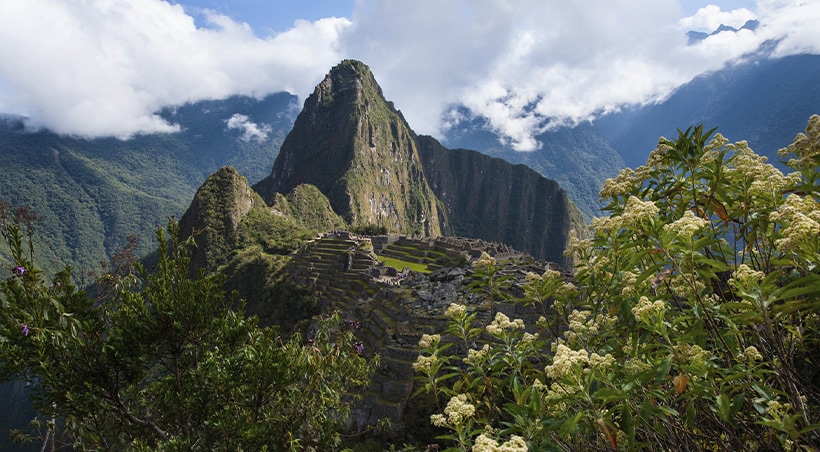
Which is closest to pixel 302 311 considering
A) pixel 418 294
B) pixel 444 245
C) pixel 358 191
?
pixel 444 245

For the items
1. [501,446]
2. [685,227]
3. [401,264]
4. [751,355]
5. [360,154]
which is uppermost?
[360,154]

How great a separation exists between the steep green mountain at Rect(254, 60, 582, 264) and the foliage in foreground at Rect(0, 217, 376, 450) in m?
124

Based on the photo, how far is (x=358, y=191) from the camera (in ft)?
451

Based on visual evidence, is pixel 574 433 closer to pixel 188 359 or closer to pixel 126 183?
pixel 188 359

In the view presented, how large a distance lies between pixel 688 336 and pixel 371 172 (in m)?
153

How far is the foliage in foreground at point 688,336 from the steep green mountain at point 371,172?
12622cm

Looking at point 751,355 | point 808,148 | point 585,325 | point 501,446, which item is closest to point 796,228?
point 751,355

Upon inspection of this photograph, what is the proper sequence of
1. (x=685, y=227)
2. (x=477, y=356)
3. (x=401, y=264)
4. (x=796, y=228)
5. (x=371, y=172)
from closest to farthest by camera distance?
(x=796, y=228) < (x=685, y=227) < (x=477, y=356) < (x=401, y=264) < (x=371, y=172)

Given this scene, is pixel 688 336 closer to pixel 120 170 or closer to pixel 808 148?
pixel 808 148

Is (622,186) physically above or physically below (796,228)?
above

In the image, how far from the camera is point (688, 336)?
2449mm

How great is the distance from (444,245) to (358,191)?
87535 millimetres

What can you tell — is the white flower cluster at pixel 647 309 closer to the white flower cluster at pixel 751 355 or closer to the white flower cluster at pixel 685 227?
the white flower cluster at pixel 685 227

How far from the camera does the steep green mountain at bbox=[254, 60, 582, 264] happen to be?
481ft
